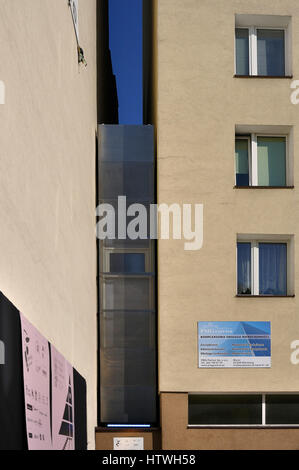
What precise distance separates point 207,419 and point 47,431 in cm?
811

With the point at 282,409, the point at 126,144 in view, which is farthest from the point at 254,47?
the point at 282,409

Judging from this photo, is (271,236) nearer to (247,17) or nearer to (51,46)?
(247,17)

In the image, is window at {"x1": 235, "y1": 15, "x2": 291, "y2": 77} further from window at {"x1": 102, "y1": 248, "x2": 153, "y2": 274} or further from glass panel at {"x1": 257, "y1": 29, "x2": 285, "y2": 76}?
window at {"x1": 102, "y1": 248, "x2": 153, "y2": 274}

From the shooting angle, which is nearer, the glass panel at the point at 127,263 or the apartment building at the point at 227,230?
the apartment building at the point at 227,230

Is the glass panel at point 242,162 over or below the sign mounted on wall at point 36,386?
over

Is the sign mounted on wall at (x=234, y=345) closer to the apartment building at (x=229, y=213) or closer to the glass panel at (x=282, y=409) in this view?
the apartment building at (x=229, y=213)

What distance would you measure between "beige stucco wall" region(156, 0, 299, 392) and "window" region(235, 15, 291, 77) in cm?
27

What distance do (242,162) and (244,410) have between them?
17.8 feet

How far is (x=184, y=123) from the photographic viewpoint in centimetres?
1423

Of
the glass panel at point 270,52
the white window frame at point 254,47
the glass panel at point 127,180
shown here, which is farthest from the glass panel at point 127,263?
the glass panel at point 270,52

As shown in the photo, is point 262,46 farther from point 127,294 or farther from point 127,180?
point 127,294

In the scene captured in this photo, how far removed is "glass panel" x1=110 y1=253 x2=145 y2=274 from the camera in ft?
46.2

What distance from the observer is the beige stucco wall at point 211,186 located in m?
13.5

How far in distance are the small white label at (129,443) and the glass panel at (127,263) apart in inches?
136
